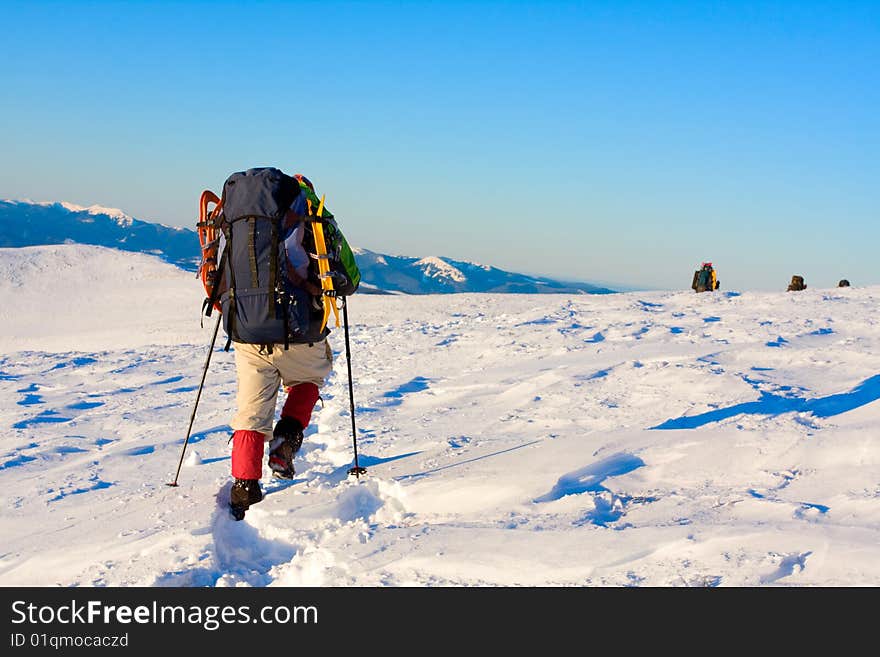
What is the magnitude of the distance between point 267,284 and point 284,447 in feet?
3.94

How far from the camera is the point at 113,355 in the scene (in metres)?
11.6

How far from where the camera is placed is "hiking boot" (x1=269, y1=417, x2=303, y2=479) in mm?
4547

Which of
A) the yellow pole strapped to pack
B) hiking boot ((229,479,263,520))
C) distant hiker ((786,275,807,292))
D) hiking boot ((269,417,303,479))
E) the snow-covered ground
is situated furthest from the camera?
distant hiker ((786,275,807,292))

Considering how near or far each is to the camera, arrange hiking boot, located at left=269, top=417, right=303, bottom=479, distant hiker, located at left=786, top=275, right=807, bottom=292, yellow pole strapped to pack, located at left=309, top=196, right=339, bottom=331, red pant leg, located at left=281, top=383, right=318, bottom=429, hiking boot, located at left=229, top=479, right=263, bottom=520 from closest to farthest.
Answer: hiking boot, located at left=229, top=479, right=263, bottom=520, yellow pole strapped to pack, located at left=309, top=196, right=339, bottom=331, hiking boot, located at left=269, top=417, right=303, bottom=479, red pant leg, located at left=281, top=383, right=318, bottom=429, distant hiker, located at left=786, top=275, right=807, bottom=292

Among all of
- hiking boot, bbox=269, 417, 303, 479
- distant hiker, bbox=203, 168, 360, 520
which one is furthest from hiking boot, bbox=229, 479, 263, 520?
hiking boot, bbox=269, 417, 303, 479

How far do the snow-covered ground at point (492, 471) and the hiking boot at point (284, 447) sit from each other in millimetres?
126

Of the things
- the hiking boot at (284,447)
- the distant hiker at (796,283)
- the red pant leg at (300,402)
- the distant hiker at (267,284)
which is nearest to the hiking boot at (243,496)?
the distant hiker at (267,284)

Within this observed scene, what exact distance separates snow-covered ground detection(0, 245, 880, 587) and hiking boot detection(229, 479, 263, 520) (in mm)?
78

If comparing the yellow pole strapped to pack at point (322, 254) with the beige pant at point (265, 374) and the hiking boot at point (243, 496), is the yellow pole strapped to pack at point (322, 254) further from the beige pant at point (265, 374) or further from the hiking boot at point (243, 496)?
the hiking boot at point (243, 496)

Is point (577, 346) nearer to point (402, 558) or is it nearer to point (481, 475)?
point (481, 475)

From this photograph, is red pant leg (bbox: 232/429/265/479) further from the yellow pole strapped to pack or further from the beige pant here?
the yellow pole strapped to pack

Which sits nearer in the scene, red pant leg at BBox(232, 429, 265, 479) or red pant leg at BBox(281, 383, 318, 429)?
red pant leg at BBox(232, 429, 265, 479)
